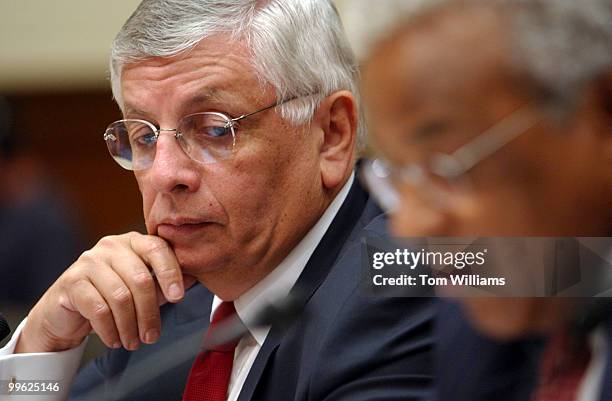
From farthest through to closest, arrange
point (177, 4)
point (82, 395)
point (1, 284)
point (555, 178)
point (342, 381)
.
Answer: point (1, 284), point (82, 395), point (177, 4), point (342, 381), point (555, 178)

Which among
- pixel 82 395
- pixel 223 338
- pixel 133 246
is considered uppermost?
pixel 133 246

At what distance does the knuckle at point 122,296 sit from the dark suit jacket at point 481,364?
58 cm

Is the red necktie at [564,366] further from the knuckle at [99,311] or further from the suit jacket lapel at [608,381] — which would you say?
the knuckle at [99,311]

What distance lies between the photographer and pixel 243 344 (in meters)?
Result: 1.61

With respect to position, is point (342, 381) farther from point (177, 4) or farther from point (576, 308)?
point (177, 4)

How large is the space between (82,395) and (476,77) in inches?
42.7

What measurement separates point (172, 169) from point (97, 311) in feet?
0.92

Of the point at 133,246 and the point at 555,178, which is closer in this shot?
the point at 555,178

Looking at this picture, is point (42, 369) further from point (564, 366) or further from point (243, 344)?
point (564, 366)

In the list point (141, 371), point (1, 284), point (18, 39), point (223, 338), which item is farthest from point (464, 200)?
point (18, 39)

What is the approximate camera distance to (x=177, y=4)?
158 cm

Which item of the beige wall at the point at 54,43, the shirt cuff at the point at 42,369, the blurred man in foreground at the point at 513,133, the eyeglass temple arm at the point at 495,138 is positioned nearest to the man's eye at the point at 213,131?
the shirt cuff at the point at 42,369

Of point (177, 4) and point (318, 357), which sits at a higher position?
point (177, 4)

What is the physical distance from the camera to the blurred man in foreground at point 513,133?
2.95 ft
